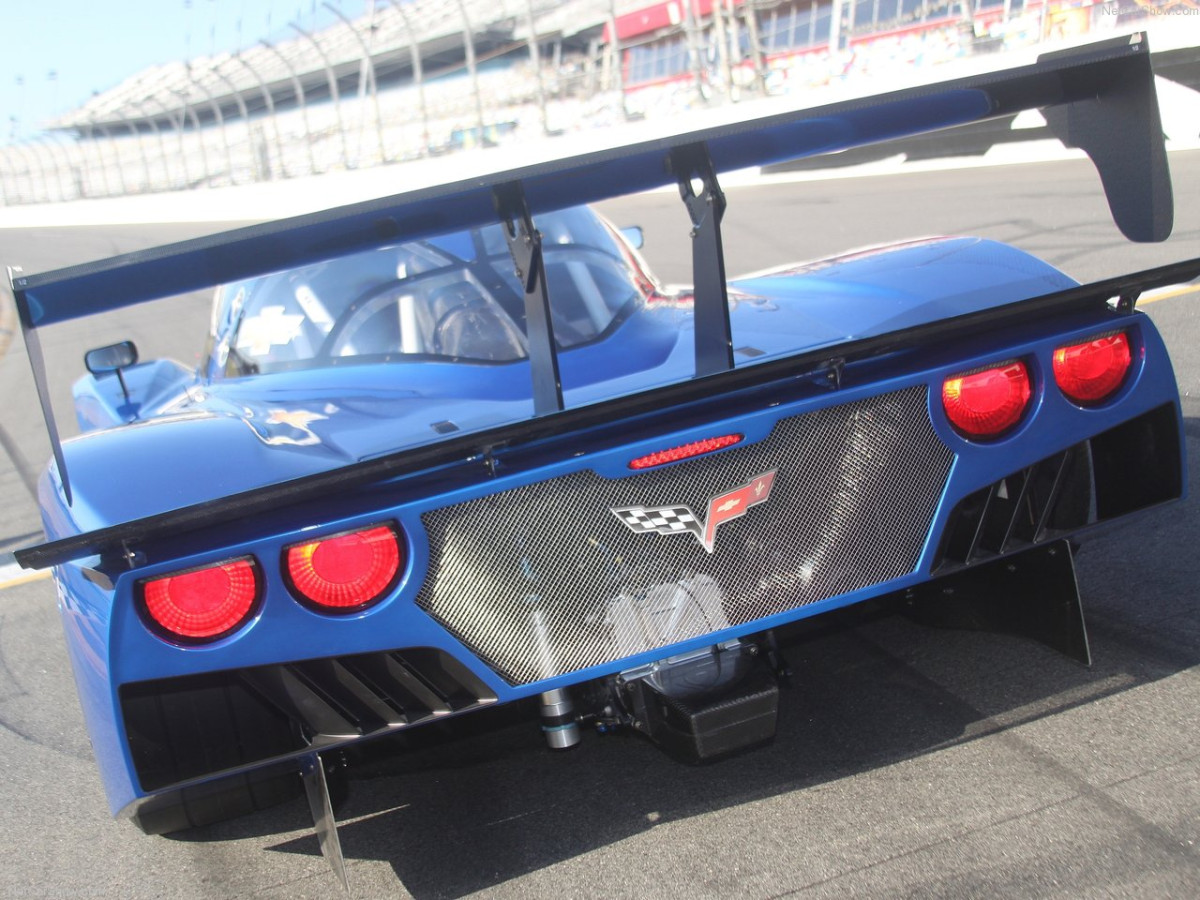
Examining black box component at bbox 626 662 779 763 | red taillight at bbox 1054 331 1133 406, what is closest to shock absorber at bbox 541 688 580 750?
black box component at bbox 626 662 779 763

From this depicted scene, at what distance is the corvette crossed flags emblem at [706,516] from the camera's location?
7.58ft

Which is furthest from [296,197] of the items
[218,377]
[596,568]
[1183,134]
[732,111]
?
[596,568]

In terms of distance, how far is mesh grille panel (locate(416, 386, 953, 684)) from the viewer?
2.27 meters

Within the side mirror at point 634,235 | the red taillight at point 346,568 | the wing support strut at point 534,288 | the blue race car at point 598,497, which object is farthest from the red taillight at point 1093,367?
the side mirror at point 634,235

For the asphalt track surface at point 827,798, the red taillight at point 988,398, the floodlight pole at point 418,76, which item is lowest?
the asphalt track surface at point 827,798

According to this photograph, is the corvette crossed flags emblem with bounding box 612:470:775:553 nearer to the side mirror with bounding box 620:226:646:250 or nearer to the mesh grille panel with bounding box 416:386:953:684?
the mesh grille panel with bounding box 416:386:953:684

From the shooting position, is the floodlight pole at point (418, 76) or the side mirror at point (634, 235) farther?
the floodlight pole at point (418, 76)

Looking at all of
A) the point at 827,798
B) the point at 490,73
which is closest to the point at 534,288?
the point at 827,798

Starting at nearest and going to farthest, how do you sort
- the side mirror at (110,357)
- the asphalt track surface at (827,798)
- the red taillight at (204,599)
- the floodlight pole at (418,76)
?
the red taillight at (204,599), the asphalt track surface at (827,798), the side mirror at (110,357), the floodlight pole at (418,76)

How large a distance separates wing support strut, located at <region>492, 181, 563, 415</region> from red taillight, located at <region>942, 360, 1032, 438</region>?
776 millimetres

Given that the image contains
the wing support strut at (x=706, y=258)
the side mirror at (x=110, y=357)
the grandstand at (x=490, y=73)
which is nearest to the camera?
the wing support strut at (x=706, y=258)

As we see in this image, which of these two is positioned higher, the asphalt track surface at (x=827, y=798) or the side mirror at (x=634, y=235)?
the side mirror at (x=634, y=235)

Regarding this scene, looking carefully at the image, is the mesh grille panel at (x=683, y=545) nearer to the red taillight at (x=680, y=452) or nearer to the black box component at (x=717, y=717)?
the red taillight at (x=680, y=452)

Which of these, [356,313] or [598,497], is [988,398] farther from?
[356,313]
